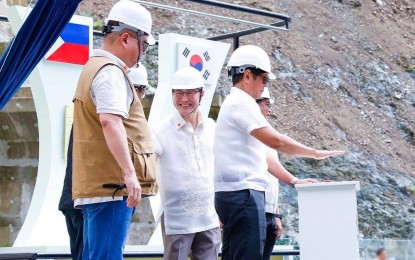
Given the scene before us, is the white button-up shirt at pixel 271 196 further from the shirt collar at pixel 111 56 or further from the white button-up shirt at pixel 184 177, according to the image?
the shirt collar at pixel 111 56

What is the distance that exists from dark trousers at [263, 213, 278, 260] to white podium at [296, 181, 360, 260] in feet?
0.93

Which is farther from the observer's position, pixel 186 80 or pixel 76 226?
pixel 186 80

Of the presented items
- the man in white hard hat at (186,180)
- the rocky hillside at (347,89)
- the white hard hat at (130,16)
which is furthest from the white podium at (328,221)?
the rocky hillside at (347,89)

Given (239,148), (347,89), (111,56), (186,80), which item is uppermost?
(347,89)

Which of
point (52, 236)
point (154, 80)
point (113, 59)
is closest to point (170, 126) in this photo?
point (113, 59)

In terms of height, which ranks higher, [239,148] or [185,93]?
[185,93]

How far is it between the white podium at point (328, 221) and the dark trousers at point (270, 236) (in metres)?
0.28

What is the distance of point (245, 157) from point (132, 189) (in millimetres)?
1204

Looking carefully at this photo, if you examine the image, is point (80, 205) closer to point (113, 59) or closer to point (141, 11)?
point (113, 59)

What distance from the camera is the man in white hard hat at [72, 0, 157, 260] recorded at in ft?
14.1

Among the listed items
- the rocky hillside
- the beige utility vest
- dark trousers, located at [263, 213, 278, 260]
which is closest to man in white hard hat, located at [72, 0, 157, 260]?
the beige utility vest

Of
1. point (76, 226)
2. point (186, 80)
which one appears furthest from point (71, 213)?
point (186, 80)

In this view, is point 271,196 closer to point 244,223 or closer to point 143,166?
point 244,223

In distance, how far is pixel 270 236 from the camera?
5805mm
